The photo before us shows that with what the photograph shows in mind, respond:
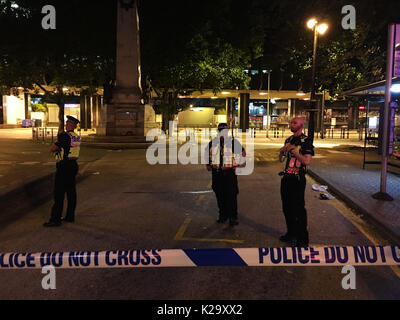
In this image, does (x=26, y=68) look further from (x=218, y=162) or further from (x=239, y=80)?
(x=218, y=162)

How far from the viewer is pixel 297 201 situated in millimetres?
5555

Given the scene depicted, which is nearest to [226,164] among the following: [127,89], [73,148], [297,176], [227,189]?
[227,189]

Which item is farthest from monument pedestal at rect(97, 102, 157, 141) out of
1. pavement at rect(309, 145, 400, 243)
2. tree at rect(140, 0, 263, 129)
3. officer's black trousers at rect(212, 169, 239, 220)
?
officer's black trousers at rect(212, 169, 239, 220)

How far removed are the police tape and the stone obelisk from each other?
20317mm

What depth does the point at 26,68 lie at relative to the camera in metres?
29.0

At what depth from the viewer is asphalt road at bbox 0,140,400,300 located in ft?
13.9

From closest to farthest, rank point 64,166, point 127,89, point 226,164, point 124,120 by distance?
point 226,164 < point 64,166 < point 127,89 < point 124,120

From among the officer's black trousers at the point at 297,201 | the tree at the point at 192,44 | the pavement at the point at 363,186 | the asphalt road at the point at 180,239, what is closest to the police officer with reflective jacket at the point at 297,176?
the officer's black trousers at the point at 297,201

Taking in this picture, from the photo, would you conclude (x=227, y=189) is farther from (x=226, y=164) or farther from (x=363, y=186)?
(x=363, y=186)

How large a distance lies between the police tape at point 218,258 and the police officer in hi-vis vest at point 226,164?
10.6 feet

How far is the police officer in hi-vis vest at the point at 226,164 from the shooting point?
6.66 meters

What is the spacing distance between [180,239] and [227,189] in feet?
4.12
